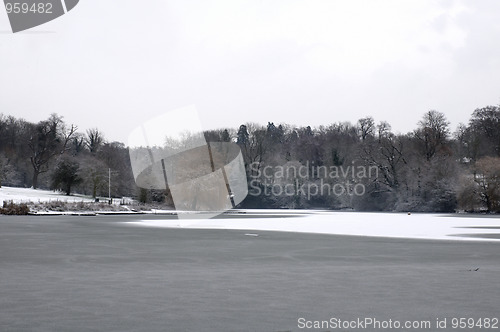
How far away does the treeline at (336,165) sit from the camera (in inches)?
3391

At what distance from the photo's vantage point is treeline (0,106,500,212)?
86125mm

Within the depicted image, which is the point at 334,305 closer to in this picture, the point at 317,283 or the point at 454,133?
the point at 317,283

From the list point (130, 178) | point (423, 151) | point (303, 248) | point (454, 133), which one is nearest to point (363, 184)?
point (423, 151)

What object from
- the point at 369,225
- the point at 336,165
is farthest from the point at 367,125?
the point at 369,225

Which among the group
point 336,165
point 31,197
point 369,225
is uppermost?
point 336,165

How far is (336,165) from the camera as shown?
115 m

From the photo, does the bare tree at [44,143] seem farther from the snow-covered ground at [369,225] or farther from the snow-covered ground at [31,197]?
the snow-covered ground at [369,225]

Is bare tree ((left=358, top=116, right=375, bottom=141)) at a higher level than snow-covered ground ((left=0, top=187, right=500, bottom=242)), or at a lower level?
higher

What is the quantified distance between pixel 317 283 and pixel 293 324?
14.4 ft

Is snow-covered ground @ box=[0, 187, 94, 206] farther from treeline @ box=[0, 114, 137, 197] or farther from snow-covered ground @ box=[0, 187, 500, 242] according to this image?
snow-covered ground @ box=[0, 187, 500, 242]

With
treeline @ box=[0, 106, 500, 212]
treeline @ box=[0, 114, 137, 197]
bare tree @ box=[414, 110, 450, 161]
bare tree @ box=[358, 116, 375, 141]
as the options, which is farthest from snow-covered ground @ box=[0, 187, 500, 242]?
bare tree @ box=[358, 116, 375, 141]

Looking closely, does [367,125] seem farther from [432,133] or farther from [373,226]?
[373,226]

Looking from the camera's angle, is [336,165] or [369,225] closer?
[369,225]

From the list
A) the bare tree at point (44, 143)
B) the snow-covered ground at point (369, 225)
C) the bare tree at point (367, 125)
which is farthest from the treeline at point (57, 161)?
the snow-covered ground at point (369, 225)
